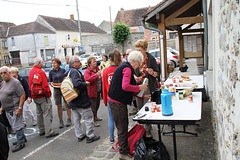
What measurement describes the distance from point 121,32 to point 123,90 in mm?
31371

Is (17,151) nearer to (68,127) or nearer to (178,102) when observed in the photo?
(68,127)

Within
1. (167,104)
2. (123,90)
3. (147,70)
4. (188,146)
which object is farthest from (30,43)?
(167,104)

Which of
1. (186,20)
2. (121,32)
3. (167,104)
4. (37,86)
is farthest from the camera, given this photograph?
(121,32)

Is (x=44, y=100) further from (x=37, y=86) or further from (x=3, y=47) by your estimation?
(x=3, y=47)

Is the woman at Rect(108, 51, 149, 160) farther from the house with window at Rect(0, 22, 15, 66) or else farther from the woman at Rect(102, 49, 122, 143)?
the house with window at Rect(0, 22, 15, 66)

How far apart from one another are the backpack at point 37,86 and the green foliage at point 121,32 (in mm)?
29376

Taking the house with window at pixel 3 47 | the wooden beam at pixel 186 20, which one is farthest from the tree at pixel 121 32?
the wooden beam at pixel 186 20

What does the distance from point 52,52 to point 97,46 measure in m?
8.98

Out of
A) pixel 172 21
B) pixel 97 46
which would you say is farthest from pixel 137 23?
pixel 172 21

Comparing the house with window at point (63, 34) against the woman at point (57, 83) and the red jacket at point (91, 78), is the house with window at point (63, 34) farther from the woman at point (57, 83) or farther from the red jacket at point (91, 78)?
the red jacket at point (91, 78)

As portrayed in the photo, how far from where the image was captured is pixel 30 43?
120 feet

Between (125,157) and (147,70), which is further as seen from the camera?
(147,70)

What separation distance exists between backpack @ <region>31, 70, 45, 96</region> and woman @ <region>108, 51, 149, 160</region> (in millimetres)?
2282

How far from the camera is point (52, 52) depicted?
38656 millimetres
